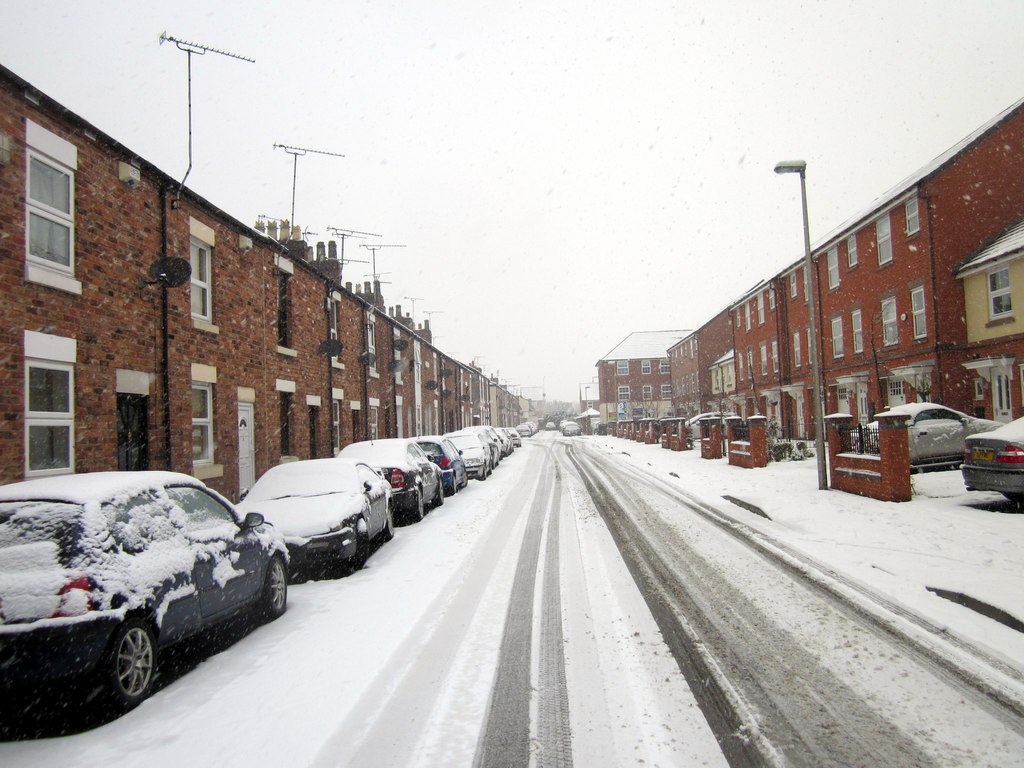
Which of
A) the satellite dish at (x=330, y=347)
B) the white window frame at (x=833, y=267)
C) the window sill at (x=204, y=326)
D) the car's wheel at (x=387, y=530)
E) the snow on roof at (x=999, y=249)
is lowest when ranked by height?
the car's wheel at (x=387, y=530)

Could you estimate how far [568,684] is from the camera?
4008 millimetres

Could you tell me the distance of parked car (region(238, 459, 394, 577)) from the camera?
22.8 ft

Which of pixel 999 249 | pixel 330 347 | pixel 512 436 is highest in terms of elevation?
pixel 999 249

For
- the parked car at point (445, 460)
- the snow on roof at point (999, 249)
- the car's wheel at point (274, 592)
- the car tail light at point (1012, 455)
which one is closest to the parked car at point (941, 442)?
the car tail light at point (1012, 455)

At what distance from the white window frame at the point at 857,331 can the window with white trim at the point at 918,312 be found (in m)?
3.52

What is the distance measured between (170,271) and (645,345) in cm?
6967

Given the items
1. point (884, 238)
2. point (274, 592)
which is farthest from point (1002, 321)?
point (274, 592)

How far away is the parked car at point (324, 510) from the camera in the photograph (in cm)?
694

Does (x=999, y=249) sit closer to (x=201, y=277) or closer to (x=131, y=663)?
(x=201, y=277)

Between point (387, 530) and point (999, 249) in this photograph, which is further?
point (999, 249)

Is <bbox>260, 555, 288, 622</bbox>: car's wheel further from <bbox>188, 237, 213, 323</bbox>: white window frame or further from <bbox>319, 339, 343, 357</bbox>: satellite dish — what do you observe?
<bbox>319, 339, 343, 357</bbox>: satellite dish

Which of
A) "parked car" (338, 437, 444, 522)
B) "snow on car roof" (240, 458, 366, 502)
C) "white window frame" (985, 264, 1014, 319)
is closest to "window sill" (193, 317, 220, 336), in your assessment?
"parked car" (338, 437, 444, 522)

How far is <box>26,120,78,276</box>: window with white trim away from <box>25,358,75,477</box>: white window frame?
1227 millimetres

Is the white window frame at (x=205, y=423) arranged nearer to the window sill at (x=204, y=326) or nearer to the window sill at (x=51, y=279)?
the window sill at (x=204, y=326)
